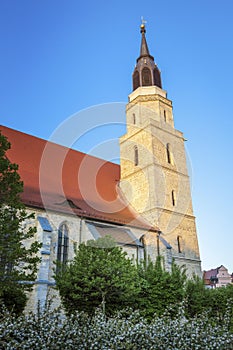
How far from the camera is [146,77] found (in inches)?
984

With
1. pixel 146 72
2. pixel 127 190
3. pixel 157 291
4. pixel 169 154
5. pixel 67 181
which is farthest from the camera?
pixel 146 72

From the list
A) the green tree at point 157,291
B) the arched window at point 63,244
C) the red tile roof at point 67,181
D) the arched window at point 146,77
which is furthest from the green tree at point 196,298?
the arched window at point 146,77

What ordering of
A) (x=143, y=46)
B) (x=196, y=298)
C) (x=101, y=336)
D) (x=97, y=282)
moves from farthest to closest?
(x=143, y=46) → (x=196, y=298) → (x=97, y=282) → (x=101, y=336)

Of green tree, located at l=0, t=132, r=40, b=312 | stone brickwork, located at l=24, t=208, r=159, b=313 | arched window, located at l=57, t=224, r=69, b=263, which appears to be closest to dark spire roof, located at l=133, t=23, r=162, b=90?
stone brickwork, located at l=24, t=208, r=159, b=313

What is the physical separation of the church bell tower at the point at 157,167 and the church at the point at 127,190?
0.07 m

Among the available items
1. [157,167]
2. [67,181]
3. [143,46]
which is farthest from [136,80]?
[67,181]

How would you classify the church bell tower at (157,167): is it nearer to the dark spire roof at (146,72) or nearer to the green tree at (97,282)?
the dark spire roof at (146,72)

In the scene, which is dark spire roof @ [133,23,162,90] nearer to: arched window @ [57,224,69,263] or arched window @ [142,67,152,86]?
arched window @ [142,67,152,86]

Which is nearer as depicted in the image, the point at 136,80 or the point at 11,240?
the point at 11,240

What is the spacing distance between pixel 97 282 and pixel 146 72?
18.9 m

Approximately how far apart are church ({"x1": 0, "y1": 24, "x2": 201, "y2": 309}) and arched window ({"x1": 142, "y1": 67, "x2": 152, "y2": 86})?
1.6 inches

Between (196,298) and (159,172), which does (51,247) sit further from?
(159,172)

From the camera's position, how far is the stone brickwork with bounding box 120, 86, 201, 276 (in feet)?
66.4

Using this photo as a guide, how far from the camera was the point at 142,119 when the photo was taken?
23.0 meters
